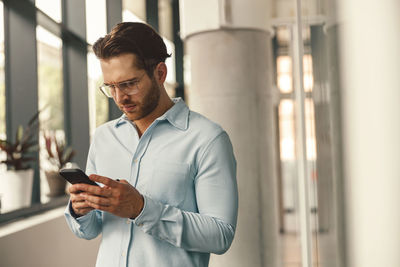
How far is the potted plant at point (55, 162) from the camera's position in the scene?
12.5ft

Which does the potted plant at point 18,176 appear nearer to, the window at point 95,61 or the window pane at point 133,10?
the window at point 95,61

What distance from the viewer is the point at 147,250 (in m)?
1.28

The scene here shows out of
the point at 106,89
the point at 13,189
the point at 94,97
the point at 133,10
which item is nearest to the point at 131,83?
the point at 106,89

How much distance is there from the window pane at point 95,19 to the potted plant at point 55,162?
4.60ft

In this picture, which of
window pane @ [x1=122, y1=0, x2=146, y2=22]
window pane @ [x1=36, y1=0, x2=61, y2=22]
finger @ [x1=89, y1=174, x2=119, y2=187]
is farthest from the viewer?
window pane @ [x1=122, y1=0, x2=146, y2=22]

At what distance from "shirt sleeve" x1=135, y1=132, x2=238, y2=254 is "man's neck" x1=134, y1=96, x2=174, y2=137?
247 millimetres

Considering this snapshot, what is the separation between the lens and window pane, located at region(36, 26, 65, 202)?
3.92m

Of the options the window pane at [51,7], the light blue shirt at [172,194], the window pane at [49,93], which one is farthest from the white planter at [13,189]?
the light blue shirt at [172,194]

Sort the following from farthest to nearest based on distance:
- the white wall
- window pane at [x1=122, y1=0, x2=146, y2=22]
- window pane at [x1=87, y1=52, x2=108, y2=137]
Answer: window pane at [x1=122, y1=0, x2=146, y2=22]
window pane at [x1=87, y1=52, x2=108, y2=137]
the white wall

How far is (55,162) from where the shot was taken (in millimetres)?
3904

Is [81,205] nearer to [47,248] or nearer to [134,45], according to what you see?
[134,45]

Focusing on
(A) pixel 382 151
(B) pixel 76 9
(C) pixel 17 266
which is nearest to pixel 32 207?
(C) pixel 17 266

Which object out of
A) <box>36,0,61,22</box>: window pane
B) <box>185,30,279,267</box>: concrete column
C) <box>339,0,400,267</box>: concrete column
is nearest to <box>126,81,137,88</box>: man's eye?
<box>339,0,400,267</box>: concrete column

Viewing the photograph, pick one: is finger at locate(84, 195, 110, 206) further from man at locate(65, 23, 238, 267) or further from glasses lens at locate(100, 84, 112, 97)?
glasses lens at locate(100, 84, 112, 97)
